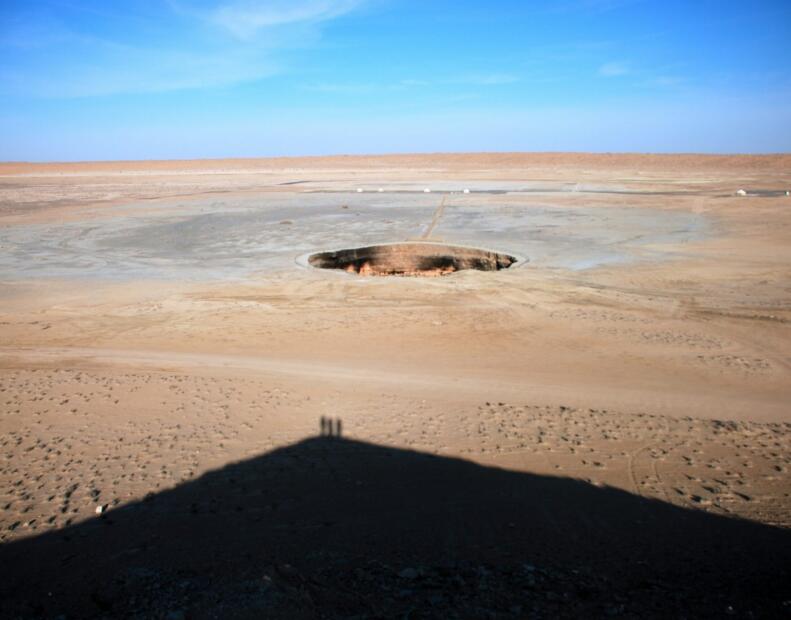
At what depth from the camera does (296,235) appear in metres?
16.4

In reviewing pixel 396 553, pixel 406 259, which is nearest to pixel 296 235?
pixel 406 259

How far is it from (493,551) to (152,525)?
7.43ft

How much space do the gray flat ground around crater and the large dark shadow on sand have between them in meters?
8.07

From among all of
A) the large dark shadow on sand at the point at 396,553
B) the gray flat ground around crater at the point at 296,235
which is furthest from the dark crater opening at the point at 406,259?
the large dark shadow on sand at the point at 396,553

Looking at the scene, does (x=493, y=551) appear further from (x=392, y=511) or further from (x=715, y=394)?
(x=715, y=394)

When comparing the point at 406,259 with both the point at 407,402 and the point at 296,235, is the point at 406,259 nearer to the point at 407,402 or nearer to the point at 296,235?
the point at 296,235

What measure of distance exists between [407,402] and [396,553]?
2480 millimetres

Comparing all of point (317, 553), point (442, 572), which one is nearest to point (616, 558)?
point (442, 572)

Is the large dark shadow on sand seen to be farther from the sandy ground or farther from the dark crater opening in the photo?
the dark crater opening

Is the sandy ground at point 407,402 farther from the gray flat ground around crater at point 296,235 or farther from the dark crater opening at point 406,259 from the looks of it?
the dark crater opening at point 406,259

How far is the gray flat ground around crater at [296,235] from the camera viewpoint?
1283 cm

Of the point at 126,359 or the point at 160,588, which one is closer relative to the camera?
the point at 160,588

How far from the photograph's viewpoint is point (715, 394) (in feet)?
20.4

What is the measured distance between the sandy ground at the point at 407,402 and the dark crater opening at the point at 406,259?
706mm
